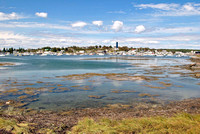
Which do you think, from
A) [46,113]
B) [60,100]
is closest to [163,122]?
[46,113]

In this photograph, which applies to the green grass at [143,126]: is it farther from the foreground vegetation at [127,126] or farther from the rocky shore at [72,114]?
the rocky shore at [72,114]

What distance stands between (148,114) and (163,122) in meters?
3.04

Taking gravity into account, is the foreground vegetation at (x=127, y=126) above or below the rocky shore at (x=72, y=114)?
above

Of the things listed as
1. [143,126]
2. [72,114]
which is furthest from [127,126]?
[72,114]

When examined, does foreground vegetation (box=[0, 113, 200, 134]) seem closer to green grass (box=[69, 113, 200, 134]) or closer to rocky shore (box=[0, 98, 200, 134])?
green grass (box=[69, 113, 200, 134])

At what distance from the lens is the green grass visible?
1127 centimetres

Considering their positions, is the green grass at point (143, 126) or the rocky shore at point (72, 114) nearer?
the green grass at point (143, 126)

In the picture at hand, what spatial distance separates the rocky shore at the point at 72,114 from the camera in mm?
12491

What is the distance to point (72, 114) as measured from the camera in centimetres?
1612

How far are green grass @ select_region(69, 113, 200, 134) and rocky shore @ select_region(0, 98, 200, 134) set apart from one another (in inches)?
50.3

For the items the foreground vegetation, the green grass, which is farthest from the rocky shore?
the green grass

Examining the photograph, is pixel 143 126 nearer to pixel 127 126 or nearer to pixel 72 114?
pixel 127 126

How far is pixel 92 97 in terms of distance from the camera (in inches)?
893

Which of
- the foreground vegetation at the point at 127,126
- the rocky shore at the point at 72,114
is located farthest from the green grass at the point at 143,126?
the rocky shore at the point at 72,114
